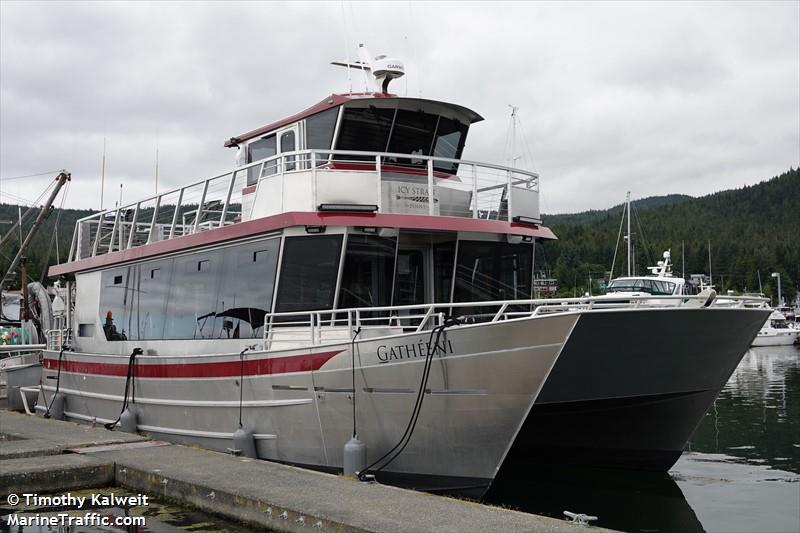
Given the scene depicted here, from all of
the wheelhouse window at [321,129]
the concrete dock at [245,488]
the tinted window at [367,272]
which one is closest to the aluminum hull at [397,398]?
the tinted window at [367,272]

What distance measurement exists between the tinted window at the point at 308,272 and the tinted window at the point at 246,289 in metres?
0.20

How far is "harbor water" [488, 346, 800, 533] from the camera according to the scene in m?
9.86

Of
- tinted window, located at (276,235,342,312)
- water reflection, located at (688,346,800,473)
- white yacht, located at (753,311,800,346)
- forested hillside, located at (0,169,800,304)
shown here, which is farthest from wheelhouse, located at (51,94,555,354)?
forested hillside, located at (0,169,800,304)

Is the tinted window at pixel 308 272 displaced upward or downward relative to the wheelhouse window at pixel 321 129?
downward

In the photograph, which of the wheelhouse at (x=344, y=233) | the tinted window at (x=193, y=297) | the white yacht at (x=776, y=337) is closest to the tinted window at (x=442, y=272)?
the wheelhouse at (x=344, y=233)

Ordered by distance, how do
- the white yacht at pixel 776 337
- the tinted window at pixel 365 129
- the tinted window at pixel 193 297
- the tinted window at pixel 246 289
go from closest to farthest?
the tinted window at pixel 246 289 → the tinted window at pixel 365 129 → the tinted window at pixel 193 297 → the white yacht at pixel 776 337

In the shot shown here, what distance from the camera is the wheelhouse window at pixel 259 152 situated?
12930 millimetres

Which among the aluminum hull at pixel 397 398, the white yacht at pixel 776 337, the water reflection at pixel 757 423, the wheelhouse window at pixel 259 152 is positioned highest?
the wheelhouse window at pixel 259 152

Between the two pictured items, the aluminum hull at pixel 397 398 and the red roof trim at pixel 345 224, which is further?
the red roof trim at pixel 345 224

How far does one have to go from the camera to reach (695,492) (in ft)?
36.6

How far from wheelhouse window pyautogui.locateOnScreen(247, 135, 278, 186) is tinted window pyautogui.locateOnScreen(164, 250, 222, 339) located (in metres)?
1.51

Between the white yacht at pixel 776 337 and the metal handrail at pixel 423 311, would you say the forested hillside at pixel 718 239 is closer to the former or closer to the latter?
the white yacht at pixel 776 337

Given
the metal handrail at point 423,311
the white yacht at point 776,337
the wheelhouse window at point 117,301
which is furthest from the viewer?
the white yacht at point 776,337

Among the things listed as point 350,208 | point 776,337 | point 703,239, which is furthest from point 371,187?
point 703,239
